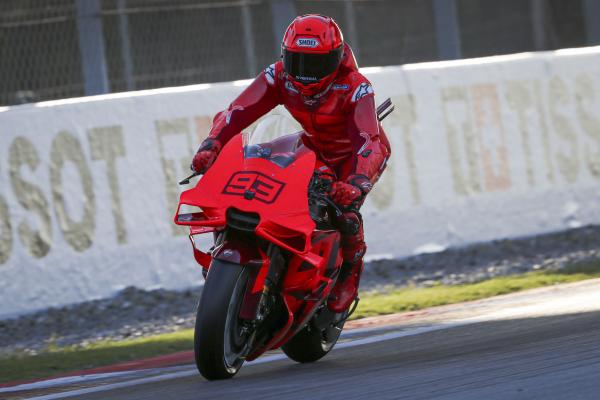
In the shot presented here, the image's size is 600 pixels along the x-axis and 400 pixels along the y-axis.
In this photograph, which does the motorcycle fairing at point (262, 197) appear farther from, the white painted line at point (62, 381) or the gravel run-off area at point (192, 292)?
the gravel run-off area at point (192, 292)

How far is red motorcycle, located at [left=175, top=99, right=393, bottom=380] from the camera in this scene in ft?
18.4

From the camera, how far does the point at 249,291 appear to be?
223 inches

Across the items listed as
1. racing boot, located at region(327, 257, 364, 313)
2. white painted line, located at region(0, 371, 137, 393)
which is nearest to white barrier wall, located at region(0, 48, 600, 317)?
white painted line, located at region(0, 371, 137, 393)

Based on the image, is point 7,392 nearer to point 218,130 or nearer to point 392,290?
point 218,130

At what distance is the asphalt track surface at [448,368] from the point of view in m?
5.16

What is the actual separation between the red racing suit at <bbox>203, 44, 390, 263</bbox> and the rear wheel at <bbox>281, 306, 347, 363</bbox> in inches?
14.1

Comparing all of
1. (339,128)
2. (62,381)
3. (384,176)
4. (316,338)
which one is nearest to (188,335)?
(62,381)

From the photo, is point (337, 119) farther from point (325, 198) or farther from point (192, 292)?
point (192, 292)

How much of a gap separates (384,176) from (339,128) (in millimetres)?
4993

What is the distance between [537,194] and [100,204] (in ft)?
16.2

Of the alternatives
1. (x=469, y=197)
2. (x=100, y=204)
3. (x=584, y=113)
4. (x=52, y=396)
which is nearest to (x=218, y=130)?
(x=52, y=396)

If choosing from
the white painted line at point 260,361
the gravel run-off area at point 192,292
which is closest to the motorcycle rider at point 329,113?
the white painted line at point 260,361

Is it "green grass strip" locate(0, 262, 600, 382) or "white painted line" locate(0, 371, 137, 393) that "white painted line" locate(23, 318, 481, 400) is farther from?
"green grass strip" locate(0, 262, 600, 382)

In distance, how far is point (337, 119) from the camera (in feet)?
22.3
